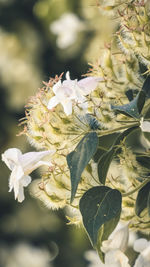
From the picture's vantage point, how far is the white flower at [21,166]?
0.77 metres

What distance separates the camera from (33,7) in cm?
271

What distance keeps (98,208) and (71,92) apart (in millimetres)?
144

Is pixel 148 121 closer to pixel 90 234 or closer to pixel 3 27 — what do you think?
pixel 90 234

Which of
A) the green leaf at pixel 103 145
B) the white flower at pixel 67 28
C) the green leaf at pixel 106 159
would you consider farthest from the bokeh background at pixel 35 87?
the green leaf at pixel 106 159

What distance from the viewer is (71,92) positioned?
75cm

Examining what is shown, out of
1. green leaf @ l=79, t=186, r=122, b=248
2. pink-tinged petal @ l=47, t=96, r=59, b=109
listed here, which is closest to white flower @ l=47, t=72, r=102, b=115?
pink-tinged petal @ l=47, t=96, r=59, b=109

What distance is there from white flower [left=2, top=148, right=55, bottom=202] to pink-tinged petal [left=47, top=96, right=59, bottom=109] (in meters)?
0.06

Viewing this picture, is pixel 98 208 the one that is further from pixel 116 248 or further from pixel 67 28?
pixel 67 28

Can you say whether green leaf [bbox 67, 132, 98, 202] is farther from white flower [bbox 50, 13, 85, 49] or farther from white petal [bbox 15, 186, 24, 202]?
white flower [bbox 50, 13, 85, 49]

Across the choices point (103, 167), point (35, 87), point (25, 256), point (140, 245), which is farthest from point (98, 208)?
point (25, 256)

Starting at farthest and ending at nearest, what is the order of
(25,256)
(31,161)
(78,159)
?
(25,256) → (31,161) → (78,159)

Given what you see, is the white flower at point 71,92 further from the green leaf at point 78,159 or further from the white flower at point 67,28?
the white flower at point 67,28

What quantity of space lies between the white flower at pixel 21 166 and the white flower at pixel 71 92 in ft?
0.21

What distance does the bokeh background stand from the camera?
7.93ft
